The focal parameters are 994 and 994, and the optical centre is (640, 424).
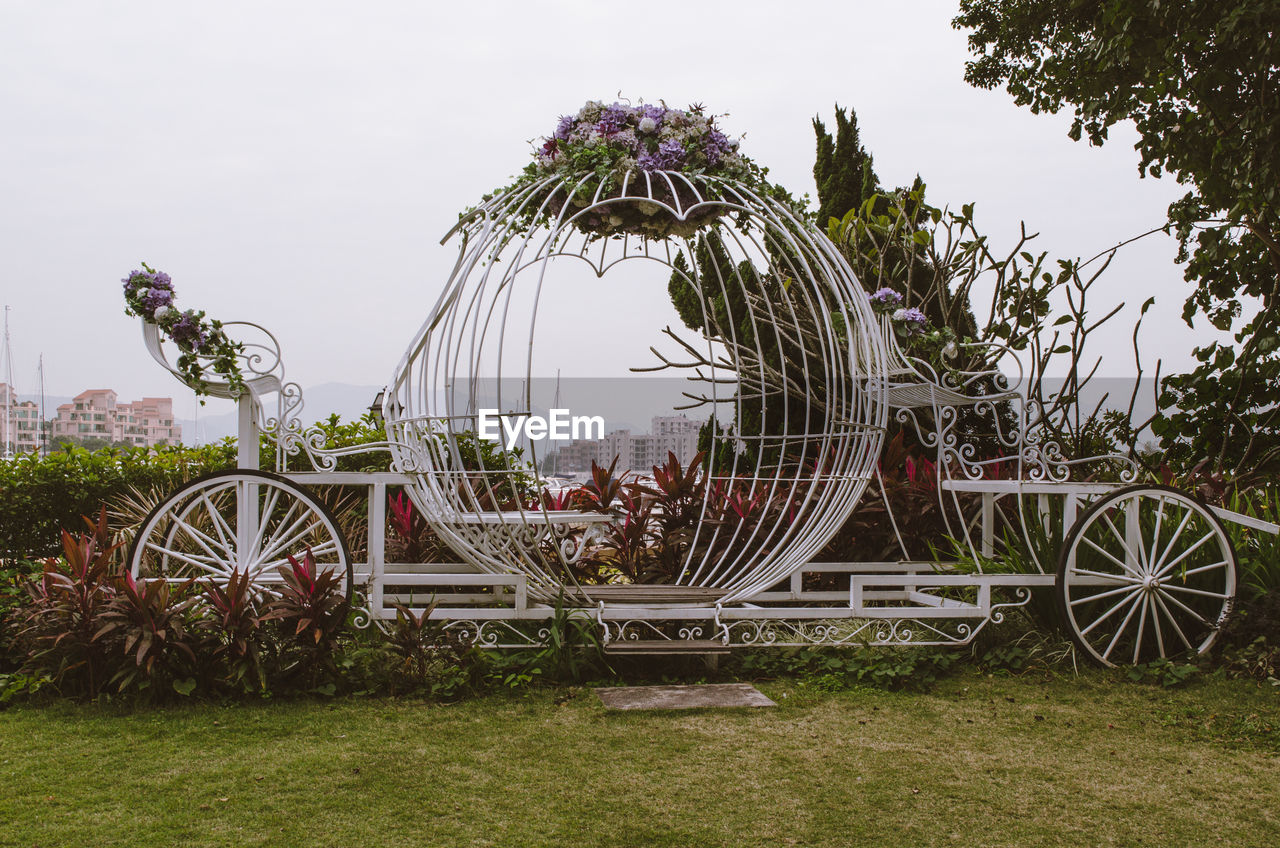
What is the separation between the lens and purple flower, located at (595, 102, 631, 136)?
16.4 ft

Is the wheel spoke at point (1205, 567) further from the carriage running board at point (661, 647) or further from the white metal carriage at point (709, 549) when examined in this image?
the carriage running board at point (661, 647)

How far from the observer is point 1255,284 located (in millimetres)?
7402

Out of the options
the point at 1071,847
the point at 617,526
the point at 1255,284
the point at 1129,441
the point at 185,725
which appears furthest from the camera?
the point at 1129,441

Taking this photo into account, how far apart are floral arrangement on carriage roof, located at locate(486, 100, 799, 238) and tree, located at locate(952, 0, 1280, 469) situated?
8.27 ft

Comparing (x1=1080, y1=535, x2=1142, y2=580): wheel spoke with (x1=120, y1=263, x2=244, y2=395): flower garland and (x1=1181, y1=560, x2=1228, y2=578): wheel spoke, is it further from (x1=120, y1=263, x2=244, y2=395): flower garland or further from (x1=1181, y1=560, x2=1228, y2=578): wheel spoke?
(x1=120, y1=263, x2=244, y2=395): flower garland

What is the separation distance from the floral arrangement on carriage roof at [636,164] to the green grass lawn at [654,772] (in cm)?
234

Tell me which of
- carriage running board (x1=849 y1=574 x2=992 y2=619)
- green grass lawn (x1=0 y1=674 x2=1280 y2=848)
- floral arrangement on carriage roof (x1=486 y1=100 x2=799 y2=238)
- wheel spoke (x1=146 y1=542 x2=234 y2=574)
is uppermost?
floral arrangement on carriage roof (x1=486 y1=100 x2=799 y2=238)

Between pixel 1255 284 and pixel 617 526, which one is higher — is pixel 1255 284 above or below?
above

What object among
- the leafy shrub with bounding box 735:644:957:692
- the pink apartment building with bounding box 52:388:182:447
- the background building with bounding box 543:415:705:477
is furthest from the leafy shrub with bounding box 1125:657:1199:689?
the pink apartment building with bounding box 52:388:182:447

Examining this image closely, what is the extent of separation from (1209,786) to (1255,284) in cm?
527

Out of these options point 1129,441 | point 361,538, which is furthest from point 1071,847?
point 1129,441

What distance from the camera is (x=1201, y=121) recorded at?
20.1ft

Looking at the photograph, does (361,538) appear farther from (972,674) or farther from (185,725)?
(972,674)

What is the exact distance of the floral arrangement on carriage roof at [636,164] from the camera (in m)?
4.93
